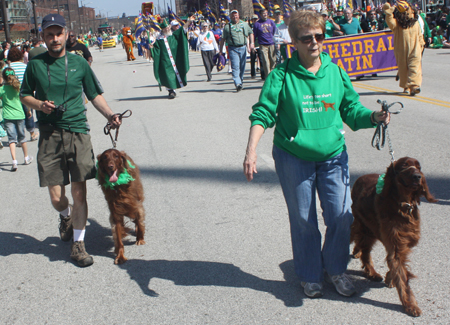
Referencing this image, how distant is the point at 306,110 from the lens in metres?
3.25

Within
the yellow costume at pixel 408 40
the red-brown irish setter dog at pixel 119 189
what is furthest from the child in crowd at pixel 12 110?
the yellow costume at pixel 408 40

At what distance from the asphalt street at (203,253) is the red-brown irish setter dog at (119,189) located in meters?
0.28

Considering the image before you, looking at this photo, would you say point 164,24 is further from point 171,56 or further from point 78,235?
point 78,235

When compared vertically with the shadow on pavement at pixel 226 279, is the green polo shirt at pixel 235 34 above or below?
above

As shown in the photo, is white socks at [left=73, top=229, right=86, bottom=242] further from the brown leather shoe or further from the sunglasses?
the sunglasses

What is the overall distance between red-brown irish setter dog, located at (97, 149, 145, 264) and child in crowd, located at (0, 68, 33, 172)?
462cm

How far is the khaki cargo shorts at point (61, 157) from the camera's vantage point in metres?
4.45

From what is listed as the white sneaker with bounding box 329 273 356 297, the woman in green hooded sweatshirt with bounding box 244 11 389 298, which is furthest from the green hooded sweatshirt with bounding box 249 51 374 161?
the white sneaker with bounding box 329 273 356 297

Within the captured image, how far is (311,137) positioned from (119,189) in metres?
1.99

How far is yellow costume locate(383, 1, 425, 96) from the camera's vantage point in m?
11.3

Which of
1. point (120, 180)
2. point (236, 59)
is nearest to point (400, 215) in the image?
point (120, 180)

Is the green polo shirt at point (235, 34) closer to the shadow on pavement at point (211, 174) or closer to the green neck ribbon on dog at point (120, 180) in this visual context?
the shadow on pavement at point (211, 174)

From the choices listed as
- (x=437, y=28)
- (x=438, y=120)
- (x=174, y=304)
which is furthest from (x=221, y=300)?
(x=437, y=28)

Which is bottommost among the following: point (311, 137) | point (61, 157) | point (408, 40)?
point (61, 157)
